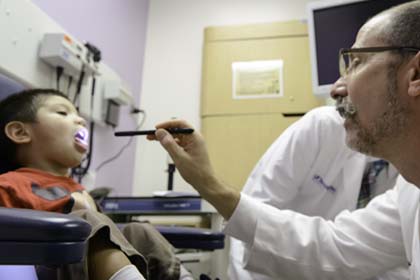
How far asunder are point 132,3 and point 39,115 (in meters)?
1.75

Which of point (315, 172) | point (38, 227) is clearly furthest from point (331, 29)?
point (38, 227)

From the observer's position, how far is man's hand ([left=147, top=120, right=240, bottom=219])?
929 millimetres

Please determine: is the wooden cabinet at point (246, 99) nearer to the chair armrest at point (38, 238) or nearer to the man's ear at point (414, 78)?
the man's ear at point (414, 78)

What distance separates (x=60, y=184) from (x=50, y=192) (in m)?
0.07

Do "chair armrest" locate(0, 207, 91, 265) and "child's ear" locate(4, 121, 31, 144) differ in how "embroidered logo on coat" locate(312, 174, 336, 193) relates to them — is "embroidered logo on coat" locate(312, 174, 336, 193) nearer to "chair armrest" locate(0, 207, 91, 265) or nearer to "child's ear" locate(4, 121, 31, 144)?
"child's ear" locate(4, 121, 31, 144)

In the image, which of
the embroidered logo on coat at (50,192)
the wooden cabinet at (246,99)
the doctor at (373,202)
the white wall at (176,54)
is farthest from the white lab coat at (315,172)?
the white wall at (176,54)

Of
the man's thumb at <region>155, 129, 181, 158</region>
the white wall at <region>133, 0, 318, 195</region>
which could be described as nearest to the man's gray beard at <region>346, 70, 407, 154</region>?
the man's thumb at <region>155, 129, 181, 158</region>

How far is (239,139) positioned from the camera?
264 centimetres

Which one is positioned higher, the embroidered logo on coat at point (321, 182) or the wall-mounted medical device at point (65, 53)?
the wall-mounted medical device at point (65, 53)

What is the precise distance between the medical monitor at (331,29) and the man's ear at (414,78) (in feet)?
3.77

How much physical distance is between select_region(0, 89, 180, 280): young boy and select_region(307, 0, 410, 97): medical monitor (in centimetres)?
131

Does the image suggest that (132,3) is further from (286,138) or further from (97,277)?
(97,277)

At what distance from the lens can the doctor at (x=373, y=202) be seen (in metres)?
0.89

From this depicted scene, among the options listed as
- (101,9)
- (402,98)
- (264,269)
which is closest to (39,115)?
(264,269)
